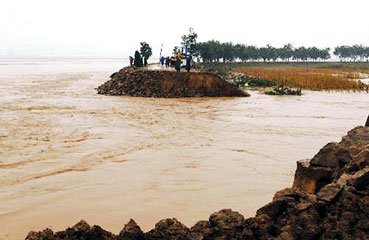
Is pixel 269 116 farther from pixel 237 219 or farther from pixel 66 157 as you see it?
pixel 237 219

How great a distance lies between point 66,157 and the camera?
8.27 metres

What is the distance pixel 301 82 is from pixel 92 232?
3089 cm

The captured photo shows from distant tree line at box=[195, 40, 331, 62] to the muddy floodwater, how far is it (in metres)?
54.2

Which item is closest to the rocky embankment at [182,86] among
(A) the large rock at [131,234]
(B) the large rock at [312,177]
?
(B) the large rock at [312,177]

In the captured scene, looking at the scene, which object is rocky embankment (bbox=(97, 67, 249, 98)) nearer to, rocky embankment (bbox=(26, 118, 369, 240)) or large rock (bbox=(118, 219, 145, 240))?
rocky embankment (bbox=(26, 118, 369, 240))

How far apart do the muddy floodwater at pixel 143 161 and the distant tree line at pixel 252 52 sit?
5418 cm

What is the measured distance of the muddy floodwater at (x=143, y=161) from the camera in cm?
533

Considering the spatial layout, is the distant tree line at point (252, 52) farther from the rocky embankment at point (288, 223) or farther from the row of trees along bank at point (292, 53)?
the rocky embankment at point (288, 223)

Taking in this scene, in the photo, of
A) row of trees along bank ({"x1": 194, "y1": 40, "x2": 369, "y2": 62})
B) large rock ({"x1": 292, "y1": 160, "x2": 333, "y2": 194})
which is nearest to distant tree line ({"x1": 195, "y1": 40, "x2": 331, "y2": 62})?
row of trees along bank ({"x1": 194, "y1": 40, "x2": 369, "y2": 62})

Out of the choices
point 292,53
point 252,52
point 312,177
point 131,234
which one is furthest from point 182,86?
point 292,53

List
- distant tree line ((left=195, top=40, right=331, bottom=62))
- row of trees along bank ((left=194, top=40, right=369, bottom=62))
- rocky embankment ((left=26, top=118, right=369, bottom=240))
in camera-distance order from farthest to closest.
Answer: row of trees along bank ((left=194, top=40, right=369, bottom=62)) → distant tree line ((left=195, top=40, right=331, bottom=62)) → rocky embankment ((left=26, top=118, right=369, bottom=240))

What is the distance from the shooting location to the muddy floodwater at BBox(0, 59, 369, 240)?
533 centimetres

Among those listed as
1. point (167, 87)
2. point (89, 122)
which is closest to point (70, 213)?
point (89, 122)

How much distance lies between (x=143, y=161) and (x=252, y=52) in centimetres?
10126
